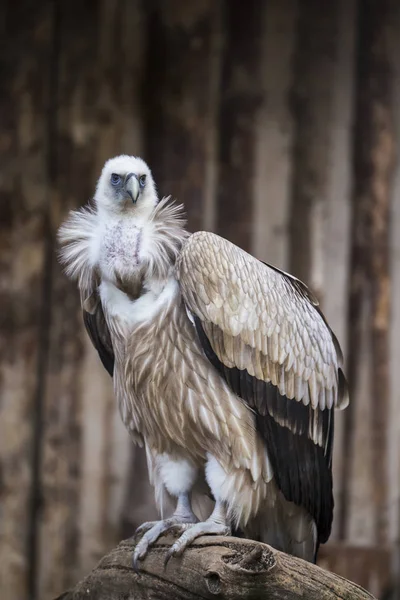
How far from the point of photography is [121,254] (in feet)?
12.9

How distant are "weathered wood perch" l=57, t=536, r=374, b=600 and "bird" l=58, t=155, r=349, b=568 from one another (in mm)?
182

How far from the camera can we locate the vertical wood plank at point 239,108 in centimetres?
538

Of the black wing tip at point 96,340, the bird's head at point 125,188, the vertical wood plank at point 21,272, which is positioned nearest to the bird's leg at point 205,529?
the black wing tip at point 96,340

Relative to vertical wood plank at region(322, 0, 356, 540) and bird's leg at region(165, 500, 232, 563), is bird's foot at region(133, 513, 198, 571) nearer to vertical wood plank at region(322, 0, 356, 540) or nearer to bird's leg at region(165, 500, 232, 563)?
bird's leg at region(165, 500, 232, 563)

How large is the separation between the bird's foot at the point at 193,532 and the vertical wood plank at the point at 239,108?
196 cm

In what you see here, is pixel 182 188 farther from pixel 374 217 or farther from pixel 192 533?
pixel 192 533

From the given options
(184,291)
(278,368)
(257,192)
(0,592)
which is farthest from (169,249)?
(0,592)

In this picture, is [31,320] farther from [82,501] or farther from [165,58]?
[165,58]

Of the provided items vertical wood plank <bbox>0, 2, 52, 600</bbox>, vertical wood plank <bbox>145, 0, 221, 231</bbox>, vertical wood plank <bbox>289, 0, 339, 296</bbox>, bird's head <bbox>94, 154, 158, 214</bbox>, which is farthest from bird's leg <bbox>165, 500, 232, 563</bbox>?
vertical wood plank <bbox>145, 0, 221, 231</bbox>

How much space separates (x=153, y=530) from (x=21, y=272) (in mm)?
1935

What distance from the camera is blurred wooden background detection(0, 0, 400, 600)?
5.23 m

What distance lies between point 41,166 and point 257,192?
104 centimetres

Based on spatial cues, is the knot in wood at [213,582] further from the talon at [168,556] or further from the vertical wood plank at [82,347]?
the vertical wood plank at [82,347]

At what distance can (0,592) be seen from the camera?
524 centimetres
